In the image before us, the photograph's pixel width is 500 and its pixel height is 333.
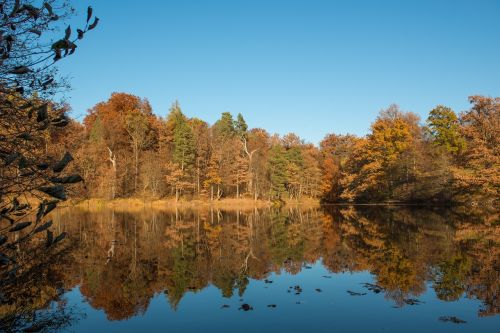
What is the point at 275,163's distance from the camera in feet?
192

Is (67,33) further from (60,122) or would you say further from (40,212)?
(40,212)

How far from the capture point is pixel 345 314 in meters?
9.64

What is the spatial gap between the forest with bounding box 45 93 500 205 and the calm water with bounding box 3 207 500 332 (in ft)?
94.3

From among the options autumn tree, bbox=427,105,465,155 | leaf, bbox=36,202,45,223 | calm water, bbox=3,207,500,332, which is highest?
autumn tree, bbox=427,105,465,155

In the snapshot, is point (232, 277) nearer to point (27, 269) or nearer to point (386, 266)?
point (386, 266)

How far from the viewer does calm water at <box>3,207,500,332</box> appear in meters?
9.16

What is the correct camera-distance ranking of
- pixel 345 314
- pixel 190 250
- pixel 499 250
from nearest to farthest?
pixel 345 314 < pixel 499 250 < pixel 190 250

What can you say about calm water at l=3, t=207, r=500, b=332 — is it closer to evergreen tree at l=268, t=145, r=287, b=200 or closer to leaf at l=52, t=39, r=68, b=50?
leaf at l=52, t=39, r=68, b=50

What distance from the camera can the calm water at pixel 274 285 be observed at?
9.16 m

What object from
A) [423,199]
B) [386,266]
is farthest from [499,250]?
[423,199]

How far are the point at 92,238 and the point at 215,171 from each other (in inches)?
1321

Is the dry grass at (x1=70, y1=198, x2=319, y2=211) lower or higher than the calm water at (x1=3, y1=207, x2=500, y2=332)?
higher

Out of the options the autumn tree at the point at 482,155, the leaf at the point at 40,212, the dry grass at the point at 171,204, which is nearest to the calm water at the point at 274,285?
the leaf at the point at 40,212

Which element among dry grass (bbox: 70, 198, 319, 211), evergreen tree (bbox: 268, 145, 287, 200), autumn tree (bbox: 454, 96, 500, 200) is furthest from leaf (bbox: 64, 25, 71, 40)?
evergreen tree (bbox: 268, 145, 287, 200)
